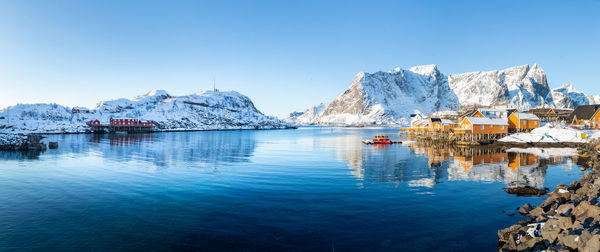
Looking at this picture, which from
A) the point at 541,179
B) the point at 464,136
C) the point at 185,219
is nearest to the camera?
the point at 185,219

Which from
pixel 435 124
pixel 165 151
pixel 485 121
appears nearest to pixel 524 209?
pixel 165 151

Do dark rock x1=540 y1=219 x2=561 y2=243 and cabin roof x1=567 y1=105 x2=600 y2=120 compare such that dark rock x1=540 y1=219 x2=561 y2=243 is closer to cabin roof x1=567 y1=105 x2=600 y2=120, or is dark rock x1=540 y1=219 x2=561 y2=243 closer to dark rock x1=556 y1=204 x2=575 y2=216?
dark rock x1=556 y1=204 x2=575 y2=216

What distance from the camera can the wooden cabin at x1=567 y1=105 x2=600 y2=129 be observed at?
75.0 m

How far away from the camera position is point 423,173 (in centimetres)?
3014

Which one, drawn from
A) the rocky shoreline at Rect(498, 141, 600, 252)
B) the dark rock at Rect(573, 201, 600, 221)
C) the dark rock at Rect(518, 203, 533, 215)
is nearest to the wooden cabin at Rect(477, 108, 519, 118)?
the dark rock at Rect(518, 203, 533, 215)

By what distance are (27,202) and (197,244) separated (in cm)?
1431

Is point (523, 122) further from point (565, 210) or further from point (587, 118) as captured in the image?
point (565, 210)

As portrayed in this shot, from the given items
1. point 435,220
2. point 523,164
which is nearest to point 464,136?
point 523,164

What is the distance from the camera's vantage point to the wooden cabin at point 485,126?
67375 millimetres

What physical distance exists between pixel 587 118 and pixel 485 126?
34.2 metres

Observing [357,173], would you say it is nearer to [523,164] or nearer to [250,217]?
[250,217]

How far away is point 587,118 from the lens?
76.9m

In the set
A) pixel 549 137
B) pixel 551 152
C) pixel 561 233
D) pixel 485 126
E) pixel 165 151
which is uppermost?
pixel 485 126

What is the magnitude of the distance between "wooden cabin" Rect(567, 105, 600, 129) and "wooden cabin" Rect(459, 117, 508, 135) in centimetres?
2423
